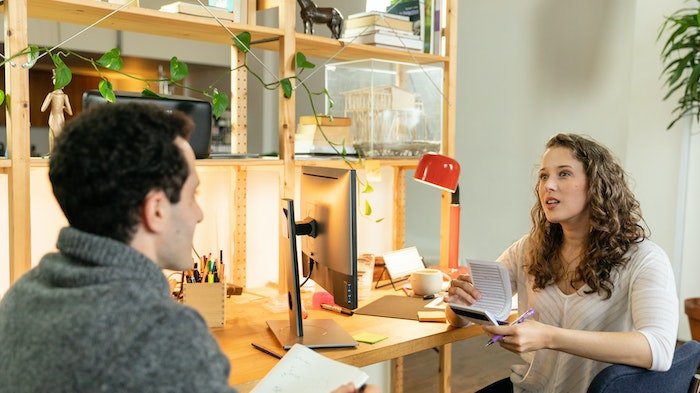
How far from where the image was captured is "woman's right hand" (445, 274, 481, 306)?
200 cm

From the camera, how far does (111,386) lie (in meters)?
0.83

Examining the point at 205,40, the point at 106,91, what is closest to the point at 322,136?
the point at 205,40

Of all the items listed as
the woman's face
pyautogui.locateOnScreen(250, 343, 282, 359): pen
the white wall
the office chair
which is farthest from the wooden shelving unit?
the white wall

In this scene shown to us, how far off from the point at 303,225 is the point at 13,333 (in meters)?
1.04

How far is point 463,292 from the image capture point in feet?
6.58

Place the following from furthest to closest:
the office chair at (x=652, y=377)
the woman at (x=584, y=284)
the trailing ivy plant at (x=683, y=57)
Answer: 1. the trailing ivy plant at (x=683, y=57)
2. the woman at (x=584, y=284)
3. the office chair at (x=652, y=377)

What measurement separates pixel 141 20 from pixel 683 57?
2.86m

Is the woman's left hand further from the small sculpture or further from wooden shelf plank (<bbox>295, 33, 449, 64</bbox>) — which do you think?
the small sculpture

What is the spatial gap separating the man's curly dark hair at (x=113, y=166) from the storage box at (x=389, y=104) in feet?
5.46

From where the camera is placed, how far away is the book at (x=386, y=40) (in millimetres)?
2525

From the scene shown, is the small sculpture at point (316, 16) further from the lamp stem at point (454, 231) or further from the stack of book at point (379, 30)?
the lamp stem at point (454, 231)

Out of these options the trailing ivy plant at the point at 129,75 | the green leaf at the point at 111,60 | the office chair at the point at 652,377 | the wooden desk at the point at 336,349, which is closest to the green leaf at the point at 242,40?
the trailing ivy plant at the point at 129,75

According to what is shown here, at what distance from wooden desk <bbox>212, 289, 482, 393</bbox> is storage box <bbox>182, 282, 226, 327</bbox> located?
0.12 ft

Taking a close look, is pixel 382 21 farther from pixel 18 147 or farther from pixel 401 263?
pixel 18 147
